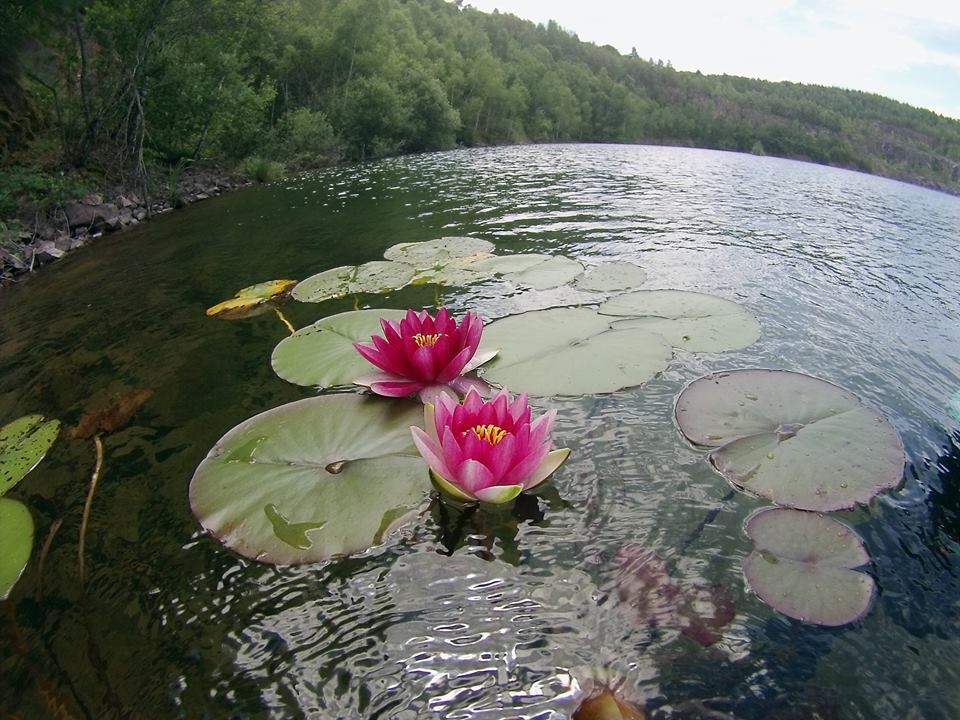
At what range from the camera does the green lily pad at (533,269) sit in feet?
12.8

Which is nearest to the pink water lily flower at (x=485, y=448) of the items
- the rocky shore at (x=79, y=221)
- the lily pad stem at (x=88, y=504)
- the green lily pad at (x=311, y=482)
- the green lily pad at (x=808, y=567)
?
the green lily pad at (x=311, y=482)

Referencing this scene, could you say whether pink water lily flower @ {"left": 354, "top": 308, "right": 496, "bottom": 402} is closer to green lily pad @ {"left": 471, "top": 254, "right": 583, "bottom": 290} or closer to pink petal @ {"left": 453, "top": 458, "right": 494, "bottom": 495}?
pink petal @ {"left": 453, "top": 458, "right": 494, "bottom": 495}

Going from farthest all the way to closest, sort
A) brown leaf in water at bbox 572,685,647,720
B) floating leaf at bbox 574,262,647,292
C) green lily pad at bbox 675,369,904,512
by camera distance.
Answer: floating leaf at bbox 574,262,647,292 → green lily pad at bbox 675,369,904,512 → brown leaf in water at bbox 572,685,647,720

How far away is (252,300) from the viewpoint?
12.8 ft

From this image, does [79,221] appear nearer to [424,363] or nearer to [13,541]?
[13,541]

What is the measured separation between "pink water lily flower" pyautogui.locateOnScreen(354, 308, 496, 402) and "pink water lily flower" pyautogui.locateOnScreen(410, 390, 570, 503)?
442mm

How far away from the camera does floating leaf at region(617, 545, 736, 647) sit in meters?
1.27

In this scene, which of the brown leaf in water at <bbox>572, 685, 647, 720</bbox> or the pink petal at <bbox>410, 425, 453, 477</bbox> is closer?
the brown leaf in water at <bbox>572, 685, 647, 720</bbox>

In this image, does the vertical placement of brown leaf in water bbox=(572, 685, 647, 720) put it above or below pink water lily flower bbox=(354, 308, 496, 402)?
below

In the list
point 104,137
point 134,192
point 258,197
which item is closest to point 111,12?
point 104,137

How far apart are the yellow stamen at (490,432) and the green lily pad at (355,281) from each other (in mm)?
2602

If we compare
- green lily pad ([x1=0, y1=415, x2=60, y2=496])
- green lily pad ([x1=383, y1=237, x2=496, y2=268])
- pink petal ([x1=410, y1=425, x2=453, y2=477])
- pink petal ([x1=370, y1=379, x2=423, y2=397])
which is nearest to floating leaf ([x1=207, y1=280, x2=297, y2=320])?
green lily pad ([x1=383, y1=237, x2=496, y2=268])

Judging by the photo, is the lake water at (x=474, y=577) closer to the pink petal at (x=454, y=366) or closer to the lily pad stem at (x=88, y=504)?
the lily pad stem at (x=88, y=504)

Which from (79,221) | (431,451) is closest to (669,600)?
(431,451)
